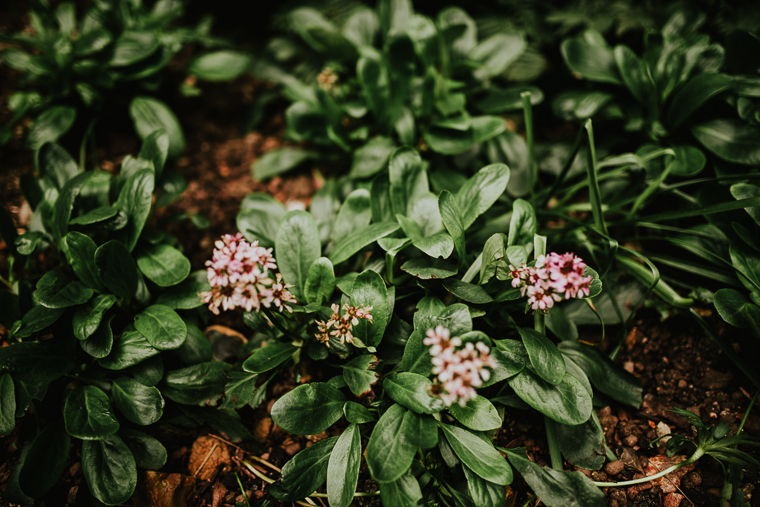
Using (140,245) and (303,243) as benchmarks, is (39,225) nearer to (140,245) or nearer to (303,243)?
(140,245)

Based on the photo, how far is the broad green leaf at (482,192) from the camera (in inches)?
Result: 70.6

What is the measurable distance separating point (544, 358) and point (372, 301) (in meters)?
0.66

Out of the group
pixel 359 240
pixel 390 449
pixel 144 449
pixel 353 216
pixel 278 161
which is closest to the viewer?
pixel 390 449

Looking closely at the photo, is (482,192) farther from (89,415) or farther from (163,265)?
(89,415)

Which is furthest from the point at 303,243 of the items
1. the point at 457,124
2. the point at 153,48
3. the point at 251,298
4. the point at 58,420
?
the point at 153,48

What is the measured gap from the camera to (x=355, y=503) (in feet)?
5.32

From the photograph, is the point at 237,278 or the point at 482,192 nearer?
the point at 237,278

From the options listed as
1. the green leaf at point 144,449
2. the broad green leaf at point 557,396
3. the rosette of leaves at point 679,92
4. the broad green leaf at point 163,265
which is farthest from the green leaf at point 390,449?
the rosette of leaves at point 679,92

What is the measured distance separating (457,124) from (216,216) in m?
1.44

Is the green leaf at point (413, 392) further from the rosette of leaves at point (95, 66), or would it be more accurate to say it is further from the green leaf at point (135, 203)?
the rosette of leaves at point (95, 66)

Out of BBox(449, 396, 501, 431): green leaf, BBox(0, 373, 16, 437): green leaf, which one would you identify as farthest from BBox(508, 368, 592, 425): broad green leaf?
BBox(0, 373, 16, 437): green leaf

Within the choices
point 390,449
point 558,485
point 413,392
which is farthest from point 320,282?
point 558,485

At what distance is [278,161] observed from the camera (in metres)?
2.60

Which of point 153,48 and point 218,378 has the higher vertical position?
point 153,48
